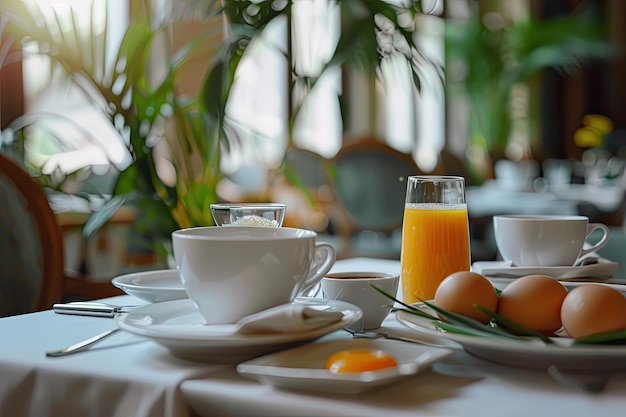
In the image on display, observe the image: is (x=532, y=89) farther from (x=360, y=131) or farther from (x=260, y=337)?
(x=260, y=337)

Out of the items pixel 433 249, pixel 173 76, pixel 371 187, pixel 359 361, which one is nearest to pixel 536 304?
pixel 359 361

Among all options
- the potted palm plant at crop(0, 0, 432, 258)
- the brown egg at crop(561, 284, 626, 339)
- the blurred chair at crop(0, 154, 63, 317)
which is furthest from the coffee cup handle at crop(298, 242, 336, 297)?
the potted palm plant at crop(0, 0, 432, 258)

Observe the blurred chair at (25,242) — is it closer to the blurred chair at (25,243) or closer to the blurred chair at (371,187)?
the blurred chair at (25,243)

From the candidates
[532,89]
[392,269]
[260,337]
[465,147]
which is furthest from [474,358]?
[532,89]

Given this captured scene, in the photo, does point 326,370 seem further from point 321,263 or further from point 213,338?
point 321,263

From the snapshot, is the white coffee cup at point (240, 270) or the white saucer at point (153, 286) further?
the white saucer at point (153, 286)

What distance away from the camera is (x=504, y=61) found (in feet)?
23.0

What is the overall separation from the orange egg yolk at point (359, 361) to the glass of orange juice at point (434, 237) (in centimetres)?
34

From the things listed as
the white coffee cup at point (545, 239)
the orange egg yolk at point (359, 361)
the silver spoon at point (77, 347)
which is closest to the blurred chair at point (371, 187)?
the white coffee cup at point (545, 239)

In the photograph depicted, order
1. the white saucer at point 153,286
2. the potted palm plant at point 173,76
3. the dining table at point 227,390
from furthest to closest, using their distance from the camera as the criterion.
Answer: the potted palm plant at point 173,76, the white saucer at point 153,286, the dining table at point 227,390

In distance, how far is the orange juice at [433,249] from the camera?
941mm

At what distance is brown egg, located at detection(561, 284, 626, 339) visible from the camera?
622 mm

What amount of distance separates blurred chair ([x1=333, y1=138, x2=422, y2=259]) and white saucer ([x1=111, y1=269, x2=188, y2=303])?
2.24m

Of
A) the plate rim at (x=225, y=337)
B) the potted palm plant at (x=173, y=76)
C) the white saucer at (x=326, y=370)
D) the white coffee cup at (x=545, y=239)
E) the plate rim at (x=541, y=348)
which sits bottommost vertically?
the white saucer at (x=326, y=370)
